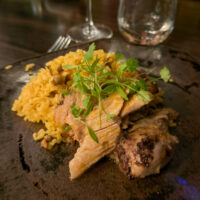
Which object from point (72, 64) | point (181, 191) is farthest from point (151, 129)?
point (72, 64)

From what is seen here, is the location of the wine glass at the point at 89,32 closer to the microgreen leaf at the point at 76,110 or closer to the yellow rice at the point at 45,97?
the yellow rice at the point at 45,97

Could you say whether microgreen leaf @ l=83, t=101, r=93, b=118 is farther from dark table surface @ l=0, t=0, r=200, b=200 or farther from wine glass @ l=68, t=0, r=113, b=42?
wine glass @ l=68, t=0, r=113, b=42

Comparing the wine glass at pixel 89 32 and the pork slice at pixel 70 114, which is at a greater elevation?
the pork slice at pixel 70 114

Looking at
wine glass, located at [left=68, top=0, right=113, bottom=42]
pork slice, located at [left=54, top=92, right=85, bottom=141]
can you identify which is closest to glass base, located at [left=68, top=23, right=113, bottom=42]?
wine glass, located at [left=68, top=0, right=113, bottom=42]

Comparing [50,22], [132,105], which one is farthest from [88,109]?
[50,22]

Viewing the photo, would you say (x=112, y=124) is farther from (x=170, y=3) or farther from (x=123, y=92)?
(x=170, y=3)

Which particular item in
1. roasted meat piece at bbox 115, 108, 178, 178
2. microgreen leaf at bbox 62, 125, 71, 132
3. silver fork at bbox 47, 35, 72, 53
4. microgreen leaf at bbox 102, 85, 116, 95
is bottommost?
silver fork at bbox 47, 35, 72, 53

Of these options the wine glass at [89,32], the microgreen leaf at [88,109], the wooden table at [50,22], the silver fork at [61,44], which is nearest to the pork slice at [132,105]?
the microgreen leaf at [88,109]

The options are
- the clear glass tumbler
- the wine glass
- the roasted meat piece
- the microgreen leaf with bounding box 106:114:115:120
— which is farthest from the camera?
the wine glass
